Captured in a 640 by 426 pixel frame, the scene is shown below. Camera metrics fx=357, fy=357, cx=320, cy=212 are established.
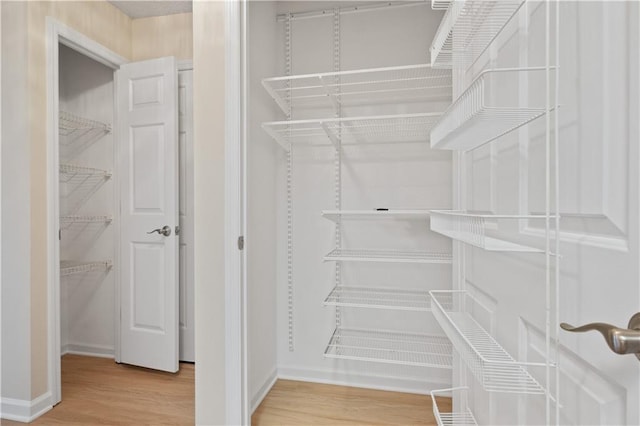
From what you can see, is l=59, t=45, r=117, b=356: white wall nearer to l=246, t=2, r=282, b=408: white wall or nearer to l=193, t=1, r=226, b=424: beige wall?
l=246, t=2, r=282, b=408: white wall

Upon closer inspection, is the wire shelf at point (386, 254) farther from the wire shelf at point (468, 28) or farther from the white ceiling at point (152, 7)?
the white ceiling at point (152, 7)

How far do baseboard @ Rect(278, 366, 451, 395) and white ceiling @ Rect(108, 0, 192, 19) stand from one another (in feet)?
8.40

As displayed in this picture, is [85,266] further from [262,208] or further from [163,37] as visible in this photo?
[163,37]

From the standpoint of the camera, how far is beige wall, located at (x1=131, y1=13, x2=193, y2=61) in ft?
8.57

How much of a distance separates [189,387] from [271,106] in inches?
71.0

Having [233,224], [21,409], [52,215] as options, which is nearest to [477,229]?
[233,224]

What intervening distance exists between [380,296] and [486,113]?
1.52 meters

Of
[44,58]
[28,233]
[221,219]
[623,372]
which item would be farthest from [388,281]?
[44,58]

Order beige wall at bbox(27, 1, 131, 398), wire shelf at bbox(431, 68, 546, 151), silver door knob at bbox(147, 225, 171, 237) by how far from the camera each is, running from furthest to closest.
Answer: silver door knob at bbox(147, 225, 171, 237) < beige wall at bbox(27, 1, 131, 398) < wire shelf at bbox(431, 68, 546, 151)

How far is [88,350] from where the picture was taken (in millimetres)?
2709

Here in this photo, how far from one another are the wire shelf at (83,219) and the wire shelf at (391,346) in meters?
1.90

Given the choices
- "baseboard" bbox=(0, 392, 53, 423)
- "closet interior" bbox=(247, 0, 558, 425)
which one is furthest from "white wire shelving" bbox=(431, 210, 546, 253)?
"baseboard" bbox=(0, 392, 53, 423)

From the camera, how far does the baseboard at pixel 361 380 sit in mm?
2064

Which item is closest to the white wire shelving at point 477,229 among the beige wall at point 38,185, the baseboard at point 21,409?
the beige wall at point 38,185
